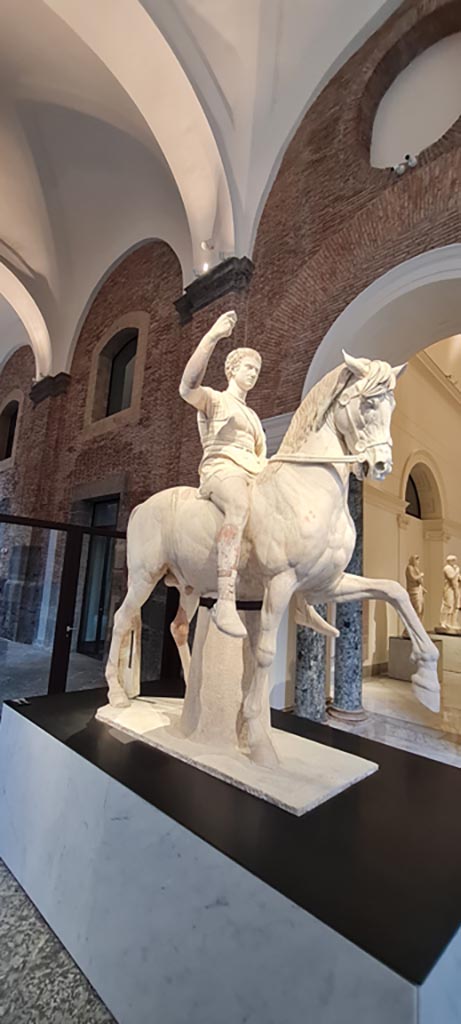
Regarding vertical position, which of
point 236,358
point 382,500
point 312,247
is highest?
point 312,247

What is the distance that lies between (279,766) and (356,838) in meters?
0.46

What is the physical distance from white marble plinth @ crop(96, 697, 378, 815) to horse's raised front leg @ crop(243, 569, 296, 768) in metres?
0.06

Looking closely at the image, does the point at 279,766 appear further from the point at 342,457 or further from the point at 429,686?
the point at 342,457

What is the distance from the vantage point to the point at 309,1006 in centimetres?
99

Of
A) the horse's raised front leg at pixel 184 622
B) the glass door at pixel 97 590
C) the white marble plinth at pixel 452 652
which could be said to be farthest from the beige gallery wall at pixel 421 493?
the horse's raised front leg at pixel 184 622

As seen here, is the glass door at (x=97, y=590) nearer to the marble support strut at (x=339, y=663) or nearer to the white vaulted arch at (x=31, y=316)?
the white vaulted arch at (x=31, y=316)

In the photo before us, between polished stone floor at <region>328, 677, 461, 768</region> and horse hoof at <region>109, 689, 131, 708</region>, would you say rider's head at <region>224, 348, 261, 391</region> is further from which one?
polished stone floor at <region>328, 677, 461, 768</region>

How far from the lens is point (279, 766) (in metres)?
1.81

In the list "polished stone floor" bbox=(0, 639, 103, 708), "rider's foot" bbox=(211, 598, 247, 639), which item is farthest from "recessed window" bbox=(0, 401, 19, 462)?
"rider's foot" bbox=(211, 598, 247, 639)

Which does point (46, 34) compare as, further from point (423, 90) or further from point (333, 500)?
point (333, 500)

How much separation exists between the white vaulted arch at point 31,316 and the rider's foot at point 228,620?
9015 millimetres

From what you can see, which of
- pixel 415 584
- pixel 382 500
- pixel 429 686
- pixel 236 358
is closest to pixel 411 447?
pixel 382 500

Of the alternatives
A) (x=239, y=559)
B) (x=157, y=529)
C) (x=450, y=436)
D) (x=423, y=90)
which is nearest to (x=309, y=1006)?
(x=239, y=559)

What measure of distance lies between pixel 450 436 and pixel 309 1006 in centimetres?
1112
